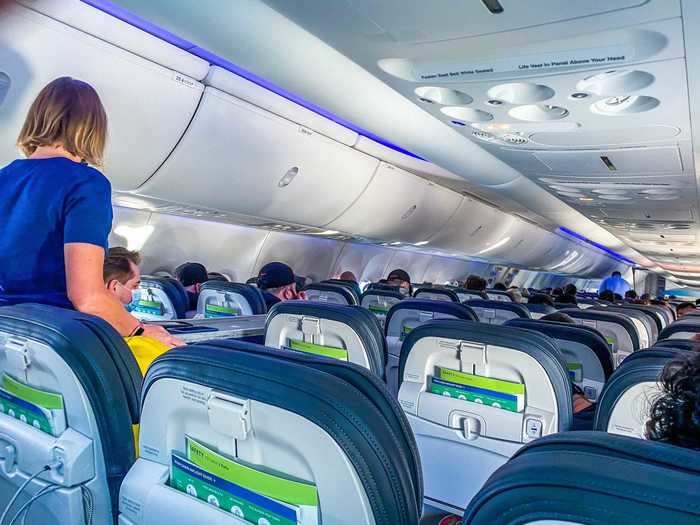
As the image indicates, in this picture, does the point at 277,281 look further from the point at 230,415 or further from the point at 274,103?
the point at 230,415

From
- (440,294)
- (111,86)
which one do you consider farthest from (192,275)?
(111,86)

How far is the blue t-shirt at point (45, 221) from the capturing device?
1.68 m

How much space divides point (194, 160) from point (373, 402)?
13.7 ft

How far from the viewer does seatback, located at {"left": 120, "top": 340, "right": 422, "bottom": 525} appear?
92cm

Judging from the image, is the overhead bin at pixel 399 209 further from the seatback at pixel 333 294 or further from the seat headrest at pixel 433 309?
the seat headrest at pixel 433 309

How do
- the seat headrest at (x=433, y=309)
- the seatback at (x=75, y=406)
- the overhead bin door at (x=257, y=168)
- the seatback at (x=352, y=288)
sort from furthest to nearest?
the seatback at (x=352, y=288), the overhead bin door at (x=257, y=168), the seat headrest at (x=433, y=309), the seatback at (x=75, y=406)

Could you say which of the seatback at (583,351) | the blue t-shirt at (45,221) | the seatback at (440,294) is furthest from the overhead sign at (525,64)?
the seatback at (440,294)

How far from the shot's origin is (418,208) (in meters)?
8.96

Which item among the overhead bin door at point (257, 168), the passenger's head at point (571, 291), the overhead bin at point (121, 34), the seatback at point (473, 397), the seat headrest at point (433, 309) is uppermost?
the overhead bin at point (121, 34)

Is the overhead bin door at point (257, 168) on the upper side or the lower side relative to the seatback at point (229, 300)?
upper

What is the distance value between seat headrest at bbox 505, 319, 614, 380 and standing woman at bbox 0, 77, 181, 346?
77.7 inches

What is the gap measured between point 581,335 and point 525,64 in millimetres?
1567

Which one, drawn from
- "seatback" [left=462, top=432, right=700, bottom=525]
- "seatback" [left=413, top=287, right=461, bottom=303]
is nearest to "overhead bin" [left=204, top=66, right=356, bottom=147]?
"seatback" [left=413, top=287, right=461, bottom=303]

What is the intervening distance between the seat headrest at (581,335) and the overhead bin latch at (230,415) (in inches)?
88.1
